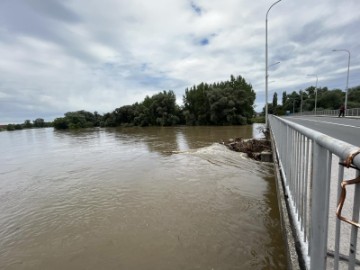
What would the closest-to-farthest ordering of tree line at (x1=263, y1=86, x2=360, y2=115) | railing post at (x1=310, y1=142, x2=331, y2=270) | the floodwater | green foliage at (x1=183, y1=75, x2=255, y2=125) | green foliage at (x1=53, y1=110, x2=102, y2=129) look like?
railing post at (x1=310, y1=142, x2=331, y2=270) < the floodwater < green foliage at (x1=183, y1=75, x2=255, y2=125) < tree line at (x1=263, y1=86, x2=360, y2=115) < green foliage at (x1=53, y1=110, x2=102, y2=129)

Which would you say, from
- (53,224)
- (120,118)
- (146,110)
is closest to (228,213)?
(53,224)

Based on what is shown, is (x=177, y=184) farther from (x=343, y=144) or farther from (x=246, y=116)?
(x=246, y=116)

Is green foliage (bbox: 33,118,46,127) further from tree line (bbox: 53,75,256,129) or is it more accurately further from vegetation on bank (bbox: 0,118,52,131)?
tree line (bbox: 53,75,256,129)

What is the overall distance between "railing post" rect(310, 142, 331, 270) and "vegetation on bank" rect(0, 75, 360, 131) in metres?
48.8

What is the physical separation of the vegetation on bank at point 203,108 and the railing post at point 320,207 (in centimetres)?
4883

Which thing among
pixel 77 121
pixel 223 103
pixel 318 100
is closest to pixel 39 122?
pixel 77 121

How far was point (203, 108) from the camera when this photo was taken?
2245 inches

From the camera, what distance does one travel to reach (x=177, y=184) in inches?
338

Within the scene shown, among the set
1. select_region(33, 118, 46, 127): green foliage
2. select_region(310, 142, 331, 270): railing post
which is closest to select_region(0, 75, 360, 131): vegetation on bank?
select_region(33, 118, 46, 127): green foliage

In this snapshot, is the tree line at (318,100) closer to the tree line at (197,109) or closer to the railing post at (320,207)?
the tree line at (197,109)

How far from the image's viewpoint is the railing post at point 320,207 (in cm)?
163

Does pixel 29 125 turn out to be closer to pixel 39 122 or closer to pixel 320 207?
pixel 39 122

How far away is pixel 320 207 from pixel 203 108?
55886mm

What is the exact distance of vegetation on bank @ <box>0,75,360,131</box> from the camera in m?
51.3
